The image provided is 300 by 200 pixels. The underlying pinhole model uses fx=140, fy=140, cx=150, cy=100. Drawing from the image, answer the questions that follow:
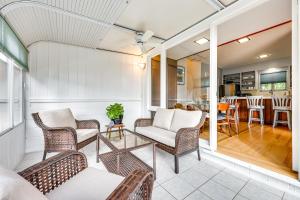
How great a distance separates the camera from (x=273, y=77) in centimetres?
568

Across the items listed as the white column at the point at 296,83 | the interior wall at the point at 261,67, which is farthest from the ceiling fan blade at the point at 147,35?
the interior wall at the point at 261,67

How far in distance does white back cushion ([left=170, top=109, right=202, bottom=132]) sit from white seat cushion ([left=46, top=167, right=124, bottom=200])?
1.54m

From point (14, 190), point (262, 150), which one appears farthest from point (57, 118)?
point (262, 150)

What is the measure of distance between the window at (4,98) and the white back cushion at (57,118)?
420 mm

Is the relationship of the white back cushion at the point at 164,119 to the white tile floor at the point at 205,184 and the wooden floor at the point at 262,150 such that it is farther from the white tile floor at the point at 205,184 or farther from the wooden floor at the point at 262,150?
the wooden floor at the point at 262,150

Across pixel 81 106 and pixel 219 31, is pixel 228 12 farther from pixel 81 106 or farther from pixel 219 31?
pixel 81 106

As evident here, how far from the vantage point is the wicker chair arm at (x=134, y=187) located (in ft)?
2.29

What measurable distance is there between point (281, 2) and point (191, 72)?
A: 1.83 metres

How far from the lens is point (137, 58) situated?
4.38 m

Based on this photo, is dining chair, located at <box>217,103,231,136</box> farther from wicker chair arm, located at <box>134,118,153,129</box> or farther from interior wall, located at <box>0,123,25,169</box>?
interior wall, located at <box>0,123,25,169</box>

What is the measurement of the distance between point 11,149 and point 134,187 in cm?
231

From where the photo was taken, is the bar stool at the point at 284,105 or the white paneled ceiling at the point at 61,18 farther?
the bar stool at the point at 284,105

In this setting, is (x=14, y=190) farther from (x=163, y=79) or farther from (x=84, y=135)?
(x=163, y=79)

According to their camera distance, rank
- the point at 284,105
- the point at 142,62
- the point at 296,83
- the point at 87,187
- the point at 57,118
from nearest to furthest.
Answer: the point at 87,187 → the point at 296,83 → the point at 57,118 → the point at 284,105 → the point at 142,62
